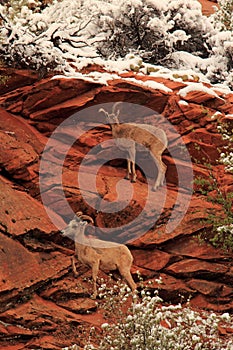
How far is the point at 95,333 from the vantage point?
435 inches

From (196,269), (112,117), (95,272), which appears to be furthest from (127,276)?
(112,117)

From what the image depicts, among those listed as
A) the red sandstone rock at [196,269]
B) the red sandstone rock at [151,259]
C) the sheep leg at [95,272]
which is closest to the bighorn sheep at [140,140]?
the red sandstone rock at [151,259]

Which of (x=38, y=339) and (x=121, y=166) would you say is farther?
(x=121, y=166)

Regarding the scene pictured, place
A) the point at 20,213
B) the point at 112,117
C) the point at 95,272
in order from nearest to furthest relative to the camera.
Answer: the point at 95,272 < the point at 20,213 < the point at 112,117

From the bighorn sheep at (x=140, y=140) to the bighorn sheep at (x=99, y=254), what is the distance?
7.87ft

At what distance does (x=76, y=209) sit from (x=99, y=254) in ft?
4.66

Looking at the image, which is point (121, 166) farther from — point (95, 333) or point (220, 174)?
point (95, 333)

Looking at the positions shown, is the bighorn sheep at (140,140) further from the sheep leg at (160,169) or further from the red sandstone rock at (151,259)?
the red sandstone rock at (151,259)

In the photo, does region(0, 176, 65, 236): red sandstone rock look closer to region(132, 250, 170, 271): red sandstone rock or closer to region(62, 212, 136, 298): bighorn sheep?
region(62, 212, 136, 298): bighorn sheep

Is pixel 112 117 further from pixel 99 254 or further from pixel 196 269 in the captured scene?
→ pixel 196 269

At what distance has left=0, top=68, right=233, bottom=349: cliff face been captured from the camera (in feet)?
38.0

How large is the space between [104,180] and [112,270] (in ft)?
7.91

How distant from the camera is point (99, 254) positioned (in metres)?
12.4

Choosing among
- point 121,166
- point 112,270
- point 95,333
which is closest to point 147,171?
point 121,166
